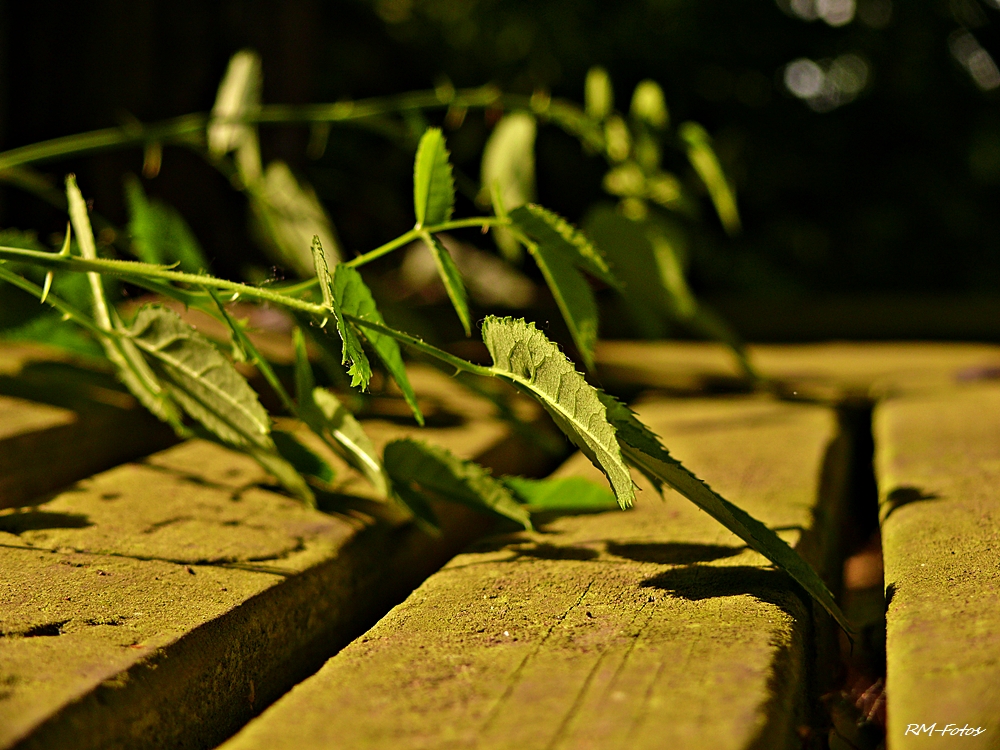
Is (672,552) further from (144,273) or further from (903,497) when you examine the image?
(144,273)

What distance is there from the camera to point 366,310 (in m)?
0.52

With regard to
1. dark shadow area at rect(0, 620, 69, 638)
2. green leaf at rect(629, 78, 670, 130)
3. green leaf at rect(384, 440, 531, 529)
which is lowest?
green leaf at rect(384, 440, 531, 529)

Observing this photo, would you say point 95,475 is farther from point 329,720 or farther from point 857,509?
point 857,509

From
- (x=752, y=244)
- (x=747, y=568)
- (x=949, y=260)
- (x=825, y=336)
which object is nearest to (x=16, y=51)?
(x=825, y=336)

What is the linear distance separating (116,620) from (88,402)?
0.46 metres

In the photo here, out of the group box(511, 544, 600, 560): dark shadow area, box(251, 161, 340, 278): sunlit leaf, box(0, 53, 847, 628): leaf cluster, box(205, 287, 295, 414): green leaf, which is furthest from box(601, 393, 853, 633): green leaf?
box(251, 161, 340, 278): sunlit leaf

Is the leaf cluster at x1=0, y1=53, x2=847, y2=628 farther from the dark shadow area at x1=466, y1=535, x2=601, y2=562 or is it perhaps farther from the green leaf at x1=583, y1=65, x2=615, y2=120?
the green leaf at x1=583, y1=65, x2=615, y2=120

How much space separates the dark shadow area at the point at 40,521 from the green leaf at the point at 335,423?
0.15 meters

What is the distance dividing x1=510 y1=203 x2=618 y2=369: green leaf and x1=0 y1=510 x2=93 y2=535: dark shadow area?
324 mm

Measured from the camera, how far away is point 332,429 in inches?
25.4

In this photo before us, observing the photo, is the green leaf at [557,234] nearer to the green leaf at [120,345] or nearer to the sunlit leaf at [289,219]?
the green leaf at [120,345]

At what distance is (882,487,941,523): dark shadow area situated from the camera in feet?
2.13

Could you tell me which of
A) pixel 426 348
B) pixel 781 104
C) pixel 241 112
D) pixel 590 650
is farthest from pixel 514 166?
pixel 781 104

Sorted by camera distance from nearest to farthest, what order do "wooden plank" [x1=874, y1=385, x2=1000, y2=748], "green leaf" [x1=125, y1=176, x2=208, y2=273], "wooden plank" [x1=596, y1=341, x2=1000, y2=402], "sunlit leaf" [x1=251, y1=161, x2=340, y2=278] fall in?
"wooden plank" [x1=874, y1=385, x2=1000, y2=748] → "green leaf" [x1=125, y1=176, x2=208, y2=273] → "sunlit leaf" [x1=251, y1=161, x2=340, y2=278] → "wooden plank" [x1=596, y1=341, x2=1000, y2=402]
